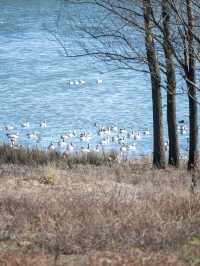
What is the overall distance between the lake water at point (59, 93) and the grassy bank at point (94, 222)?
7784mm

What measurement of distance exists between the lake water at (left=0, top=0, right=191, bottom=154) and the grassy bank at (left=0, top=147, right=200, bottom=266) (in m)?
7.78

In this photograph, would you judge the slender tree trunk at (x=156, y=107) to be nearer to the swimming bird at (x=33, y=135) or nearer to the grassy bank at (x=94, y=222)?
the grassy bank at (x=94, y=222)

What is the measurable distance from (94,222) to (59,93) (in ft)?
57.2

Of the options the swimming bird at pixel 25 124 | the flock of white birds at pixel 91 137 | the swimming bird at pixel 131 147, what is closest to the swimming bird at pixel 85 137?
the flock of white birds at pixel 91 137

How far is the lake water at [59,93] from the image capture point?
2078cm

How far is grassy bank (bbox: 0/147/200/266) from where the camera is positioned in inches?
214

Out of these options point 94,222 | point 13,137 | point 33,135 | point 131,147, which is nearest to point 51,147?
point 13,137

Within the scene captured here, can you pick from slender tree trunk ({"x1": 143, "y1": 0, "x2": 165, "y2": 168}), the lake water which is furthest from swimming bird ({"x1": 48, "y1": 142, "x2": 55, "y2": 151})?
slender tree trunk ({"x1": 143, "y1": 0, "x2": 165, "y2": 168})

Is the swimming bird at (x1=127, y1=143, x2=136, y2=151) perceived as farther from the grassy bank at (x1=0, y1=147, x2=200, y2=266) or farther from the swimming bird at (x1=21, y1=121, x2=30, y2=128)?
the grassy bank at (x1=0, y1=147, x2=200, y2=266)

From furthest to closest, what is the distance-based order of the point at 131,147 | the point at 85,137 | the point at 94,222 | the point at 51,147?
the point at 85,137, the point at 131,147, the point at 51,147, the point at 94,222

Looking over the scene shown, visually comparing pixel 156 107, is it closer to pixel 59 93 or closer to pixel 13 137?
pixel 13 137

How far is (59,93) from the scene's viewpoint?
24.1 metres

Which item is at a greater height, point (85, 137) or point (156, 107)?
point (156, 107)

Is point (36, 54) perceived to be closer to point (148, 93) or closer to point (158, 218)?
point (148, 93)
